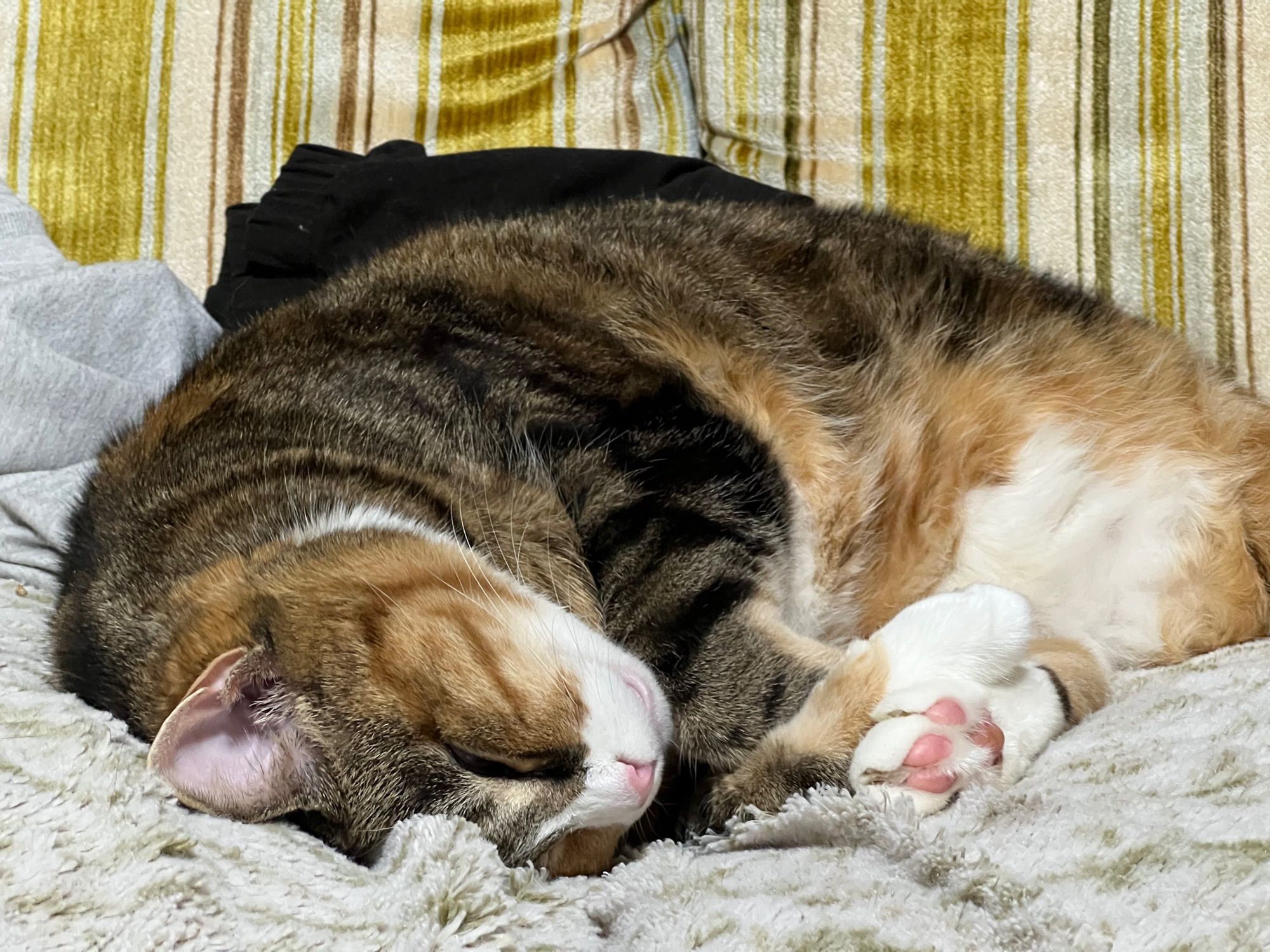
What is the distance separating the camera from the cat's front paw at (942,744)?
996mm

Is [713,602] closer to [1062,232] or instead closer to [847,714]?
[847,714]

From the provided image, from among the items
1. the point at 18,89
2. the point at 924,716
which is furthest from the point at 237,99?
the point at 924,716

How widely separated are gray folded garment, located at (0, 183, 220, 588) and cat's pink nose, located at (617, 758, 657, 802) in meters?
0.99

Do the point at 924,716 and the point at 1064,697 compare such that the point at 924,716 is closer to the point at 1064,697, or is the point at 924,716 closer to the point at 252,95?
the point at 1064,697

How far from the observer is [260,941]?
31.4 inches

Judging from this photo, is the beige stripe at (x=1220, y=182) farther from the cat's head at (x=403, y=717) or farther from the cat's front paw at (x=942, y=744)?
the cat's head at (x=403, y=717)

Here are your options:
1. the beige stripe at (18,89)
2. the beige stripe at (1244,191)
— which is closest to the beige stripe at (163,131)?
the beige stripe at (18,89)

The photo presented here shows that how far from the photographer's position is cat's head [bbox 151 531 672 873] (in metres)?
0.98

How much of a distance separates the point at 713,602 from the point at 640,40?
1532 mm

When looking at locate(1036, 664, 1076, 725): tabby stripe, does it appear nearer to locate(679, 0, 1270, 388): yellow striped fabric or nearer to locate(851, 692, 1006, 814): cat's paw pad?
locate(851, 692, 1006, 814): cat's paw pad

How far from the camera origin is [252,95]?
7.30ft

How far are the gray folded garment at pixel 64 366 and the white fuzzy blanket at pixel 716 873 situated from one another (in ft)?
2.06

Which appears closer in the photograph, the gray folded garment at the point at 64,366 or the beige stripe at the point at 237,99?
the gray folded garment at the point at 64,366

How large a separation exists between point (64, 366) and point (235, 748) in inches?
36.5
